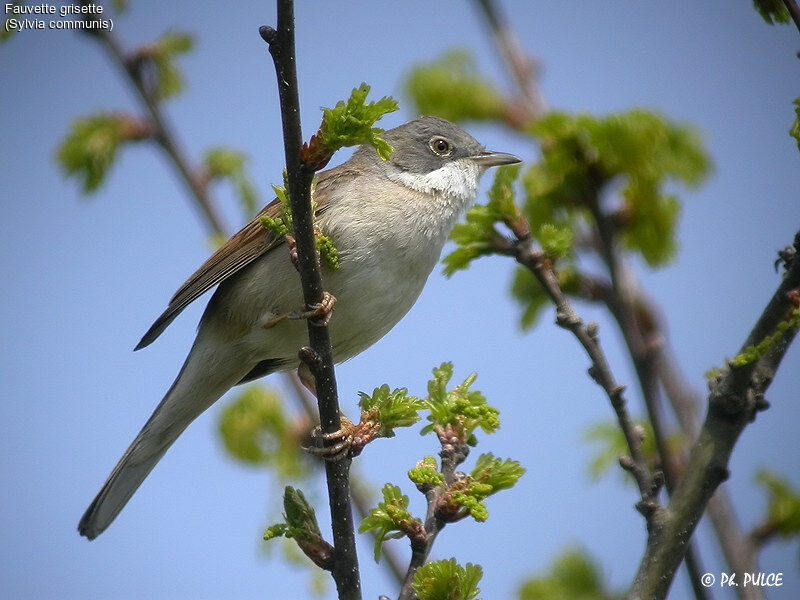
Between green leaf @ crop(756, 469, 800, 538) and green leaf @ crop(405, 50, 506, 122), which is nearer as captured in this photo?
green leaf @ crop(756, 469, 800, 538)

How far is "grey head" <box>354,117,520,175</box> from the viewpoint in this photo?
4.95 metres

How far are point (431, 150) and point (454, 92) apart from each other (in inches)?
31.8

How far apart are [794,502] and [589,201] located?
1625 millimetres

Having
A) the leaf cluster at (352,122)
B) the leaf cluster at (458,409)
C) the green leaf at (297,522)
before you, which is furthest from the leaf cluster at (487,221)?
the green leaf at (297,522)

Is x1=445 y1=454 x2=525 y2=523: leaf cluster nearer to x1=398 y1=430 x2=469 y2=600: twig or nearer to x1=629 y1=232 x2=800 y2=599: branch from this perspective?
x1=398 y1=430 x2=469 y2=600: twig

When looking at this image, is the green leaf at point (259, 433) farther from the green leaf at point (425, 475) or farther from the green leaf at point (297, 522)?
the green leaf at point (425, 475)

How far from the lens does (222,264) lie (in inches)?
174

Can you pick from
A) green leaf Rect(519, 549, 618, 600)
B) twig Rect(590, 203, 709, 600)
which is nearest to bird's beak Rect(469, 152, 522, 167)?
twig Rect(590, 203, 709, 600)

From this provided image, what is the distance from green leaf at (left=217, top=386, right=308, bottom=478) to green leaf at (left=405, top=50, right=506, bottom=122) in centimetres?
186

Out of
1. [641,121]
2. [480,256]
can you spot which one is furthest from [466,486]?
[641,121]

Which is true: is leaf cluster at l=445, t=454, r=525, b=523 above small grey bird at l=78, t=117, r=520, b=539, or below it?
below

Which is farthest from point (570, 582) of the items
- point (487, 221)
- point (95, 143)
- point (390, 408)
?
point (95, 143)

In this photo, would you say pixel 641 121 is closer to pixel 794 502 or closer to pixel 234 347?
pixel 794 502

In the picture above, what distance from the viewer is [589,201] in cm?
343
